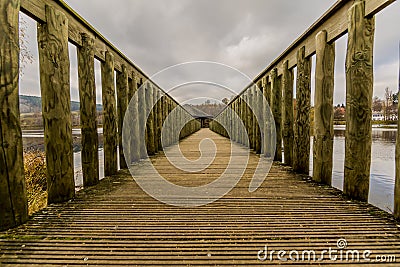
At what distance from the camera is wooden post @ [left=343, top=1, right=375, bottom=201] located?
8.34 feet

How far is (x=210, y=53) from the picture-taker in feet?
63.9

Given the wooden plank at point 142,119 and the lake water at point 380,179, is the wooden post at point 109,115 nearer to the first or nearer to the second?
the wooden plank at point 142,119

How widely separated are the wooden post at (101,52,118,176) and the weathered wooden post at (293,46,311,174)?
316cm

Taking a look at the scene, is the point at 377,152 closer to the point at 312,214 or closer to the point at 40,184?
the point at 312,214

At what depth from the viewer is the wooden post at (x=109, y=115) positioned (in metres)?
4.10

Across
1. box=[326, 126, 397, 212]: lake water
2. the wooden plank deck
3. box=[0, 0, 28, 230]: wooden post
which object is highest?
box=[0, 0, 28, 230]: wooden post

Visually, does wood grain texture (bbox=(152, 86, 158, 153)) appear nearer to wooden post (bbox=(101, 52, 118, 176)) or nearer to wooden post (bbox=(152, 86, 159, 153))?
wooden post (bbox=(152, 86, 159, 153))

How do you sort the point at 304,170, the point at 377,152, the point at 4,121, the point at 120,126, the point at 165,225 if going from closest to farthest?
the point at 4,121
the point at 165,225
the point at 304,170
the point at 120,126
the point at 377,152

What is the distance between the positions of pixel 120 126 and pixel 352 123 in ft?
13.1

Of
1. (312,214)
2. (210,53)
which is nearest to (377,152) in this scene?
(312,214)

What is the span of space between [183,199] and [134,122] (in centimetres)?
312

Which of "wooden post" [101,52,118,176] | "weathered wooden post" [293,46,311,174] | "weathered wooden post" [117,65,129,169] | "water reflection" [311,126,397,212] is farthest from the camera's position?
"water reflection" [311,126,397,212]

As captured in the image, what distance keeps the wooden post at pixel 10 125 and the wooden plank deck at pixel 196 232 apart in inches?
8.2

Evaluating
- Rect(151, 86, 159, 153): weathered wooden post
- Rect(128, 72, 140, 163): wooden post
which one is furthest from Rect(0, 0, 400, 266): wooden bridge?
Rect(151, 86, 159, 153): weathered wooden post
